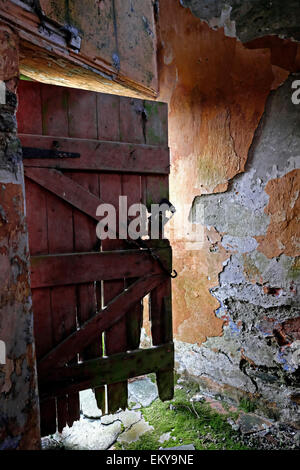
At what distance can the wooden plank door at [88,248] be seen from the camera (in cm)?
152

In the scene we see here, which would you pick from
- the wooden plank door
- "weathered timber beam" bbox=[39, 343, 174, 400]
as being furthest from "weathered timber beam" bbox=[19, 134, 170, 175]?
"weathered timber beam" bbox=[39, 343, 174, 400]

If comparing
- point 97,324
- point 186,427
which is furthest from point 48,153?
point 186,427

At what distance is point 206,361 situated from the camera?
2.65 m

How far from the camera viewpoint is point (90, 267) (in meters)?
1.63

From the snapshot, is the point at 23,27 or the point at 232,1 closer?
the point at 23,27

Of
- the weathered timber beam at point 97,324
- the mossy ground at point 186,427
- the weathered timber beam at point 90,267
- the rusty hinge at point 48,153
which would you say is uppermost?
the rusty hinge at point 48,153

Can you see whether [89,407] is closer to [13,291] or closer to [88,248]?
[88,248]

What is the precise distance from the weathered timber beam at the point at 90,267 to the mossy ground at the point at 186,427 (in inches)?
49.6

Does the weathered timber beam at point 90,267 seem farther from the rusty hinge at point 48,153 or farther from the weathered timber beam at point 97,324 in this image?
the rusty hinge at point 48,153

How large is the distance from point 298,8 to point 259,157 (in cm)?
101

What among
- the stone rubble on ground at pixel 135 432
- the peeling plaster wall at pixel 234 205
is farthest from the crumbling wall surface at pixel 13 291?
the peeling plaster wall at pixel 234 205

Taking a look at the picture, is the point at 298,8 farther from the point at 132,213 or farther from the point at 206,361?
the point at 206,361

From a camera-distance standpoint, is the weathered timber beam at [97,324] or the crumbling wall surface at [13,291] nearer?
the crumbling wall surface at [13,291]
